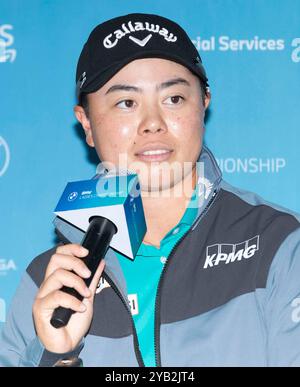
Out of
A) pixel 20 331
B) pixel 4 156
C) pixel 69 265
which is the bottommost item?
pixel 20 331

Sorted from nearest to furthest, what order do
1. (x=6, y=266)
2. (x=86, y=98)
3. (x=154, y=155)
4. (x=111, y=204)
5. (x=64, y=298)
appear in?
(x=64, y=298) < (x=111, y=204) < (x=154, y=155) < (x=86, y=98) < (x=6, y=266)

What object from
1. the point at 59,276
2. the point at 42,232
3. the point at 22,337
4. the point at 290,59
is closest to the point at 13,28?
the point at 42,232

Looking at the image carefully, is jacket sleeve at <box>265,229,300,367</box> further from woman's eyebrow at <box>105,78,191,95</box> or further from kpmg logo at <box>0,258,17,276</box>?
kpmg logo at <box>0,258,17,276</box>

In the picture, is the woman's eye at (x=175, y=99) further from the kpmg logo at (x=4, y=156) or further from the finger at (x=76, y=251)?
the kpmg logo at (x=4, y=156)

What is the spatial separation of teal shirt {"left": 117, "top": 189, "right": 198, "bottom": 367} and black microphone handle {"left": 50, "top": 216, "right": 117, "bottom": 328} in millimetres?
290

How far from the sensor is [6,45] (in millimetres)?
2064

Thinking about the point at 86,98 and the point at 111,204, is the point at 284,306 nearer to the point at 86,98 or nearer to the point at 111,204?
the point at 111,204

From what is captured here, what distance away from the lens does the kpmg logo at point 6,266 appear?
79.4 inches

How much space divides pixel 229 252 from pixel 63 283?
47 centimetres

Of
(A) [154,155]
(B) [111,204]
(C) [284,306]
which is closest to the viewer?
(B) [111,204]

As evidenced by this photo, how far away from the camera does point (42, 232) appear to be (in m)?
2.04

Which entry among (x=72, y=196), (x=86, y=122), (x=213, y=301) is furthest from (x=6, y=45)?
(x=213, y=301)

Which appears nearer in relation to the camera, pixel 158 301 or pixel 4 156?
pixel 158 301

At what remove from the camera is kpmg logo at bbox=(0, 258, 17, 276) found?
2.02m
